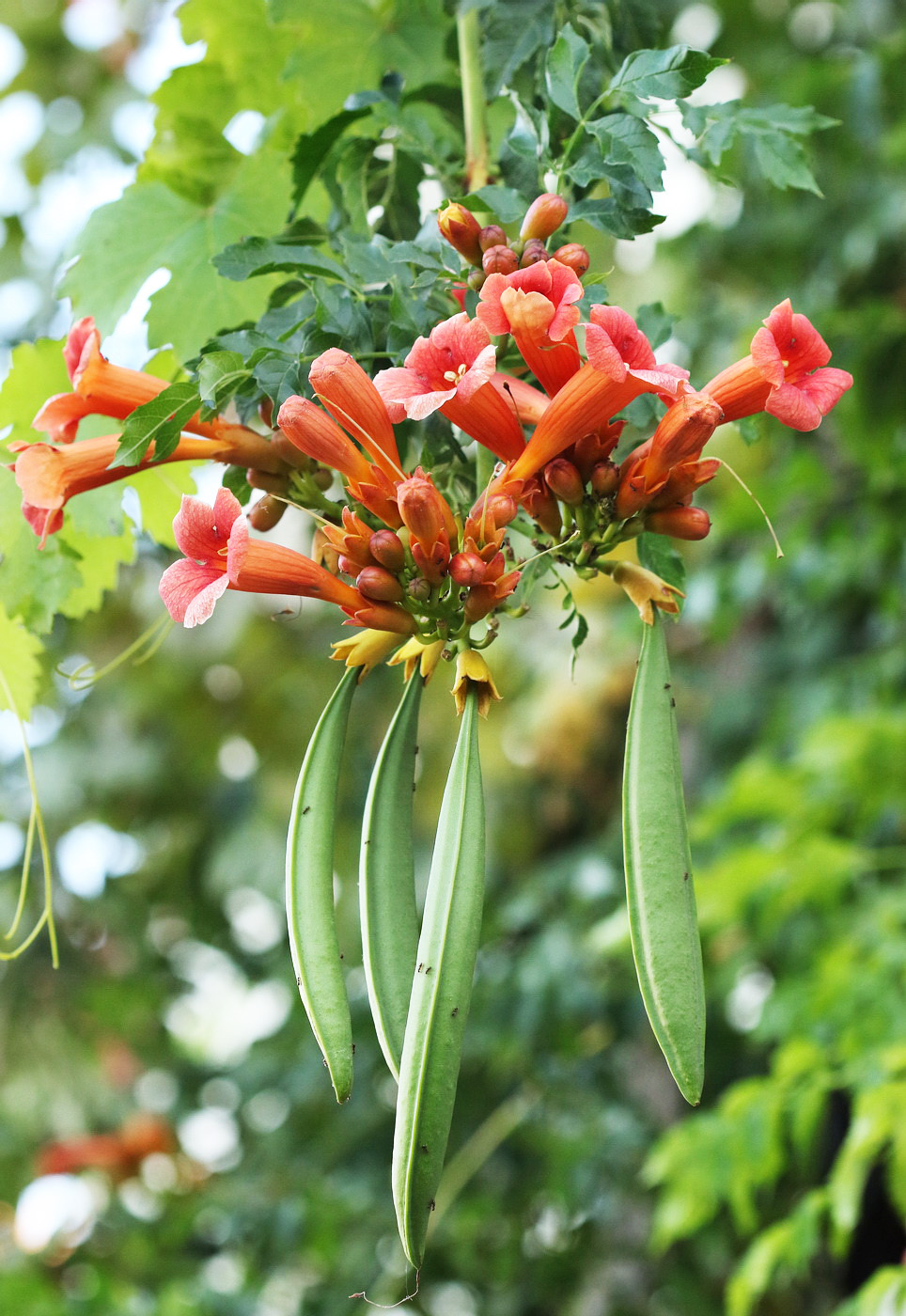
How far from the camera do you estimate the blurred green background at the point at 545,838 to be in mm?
3650

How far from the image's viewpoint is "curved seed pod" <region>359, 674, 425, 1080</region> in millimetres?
867

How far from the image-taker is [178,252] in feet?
4.91

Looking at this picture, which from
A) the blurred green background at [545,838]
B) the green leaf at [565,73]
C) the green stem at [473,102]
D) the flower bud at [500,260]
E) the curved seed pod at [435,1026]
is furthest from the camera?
the blurred green background at [545,838]

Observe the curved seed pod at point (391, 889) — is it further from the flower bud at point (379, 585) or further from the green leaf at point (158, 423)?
the green leaf at point (158, 423)

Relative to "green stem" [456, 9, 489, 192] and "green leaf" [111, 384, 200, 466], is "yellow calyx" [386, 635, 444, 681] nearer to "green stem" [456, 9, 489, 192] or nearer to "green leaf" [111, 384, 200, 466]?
"green leaf" [111, 384, 200, 466]

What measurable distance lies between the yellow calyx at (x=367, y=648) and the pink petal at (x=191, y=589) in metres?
0.12

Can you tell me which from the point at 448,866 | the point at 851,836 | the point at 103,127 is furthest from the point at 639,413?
the point at 103,127

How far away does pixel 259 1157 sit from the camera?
510 centimetres

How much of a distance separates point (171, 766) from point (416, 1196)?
14.6ft

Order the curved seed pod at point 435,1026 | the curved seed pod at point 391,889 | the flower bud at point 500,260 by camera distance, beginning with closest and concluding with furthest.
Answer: the curved seed pod at point 435,1026, the curved seed pod at point 391,889, the flower bud at point 500,260

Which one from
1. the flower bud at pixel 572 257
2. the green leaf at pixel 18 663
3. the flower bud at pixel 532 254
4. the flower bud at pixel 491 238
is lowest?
the green leaf at pixel 18 663

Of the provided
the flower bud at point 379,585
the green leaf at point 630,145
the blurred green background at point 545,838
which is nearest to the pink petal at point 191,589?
the flower bud at point 379,585

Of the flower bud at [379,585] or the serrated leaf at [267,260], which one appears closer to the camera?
the flower bud at [379,585]

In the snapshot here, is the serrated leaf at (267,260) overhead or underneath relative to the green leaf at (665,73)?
underneath
